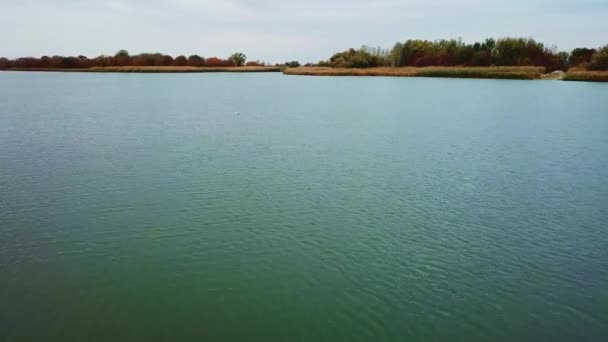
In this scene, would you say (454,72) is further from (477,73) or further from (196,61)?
(196,61)

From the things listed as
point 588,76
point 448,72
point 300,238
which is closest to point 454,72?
point 448,72

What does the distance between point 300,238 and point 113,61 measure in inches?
5681

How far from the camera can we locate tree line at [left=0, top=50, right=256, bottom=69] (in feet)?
452

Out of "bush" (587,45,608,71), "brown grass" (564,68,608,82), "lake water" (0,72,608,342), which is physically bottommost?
"lake water" (0,72,608,342)

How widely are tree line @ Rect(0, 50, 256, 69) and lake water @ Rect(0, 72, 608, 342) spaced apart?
121 m

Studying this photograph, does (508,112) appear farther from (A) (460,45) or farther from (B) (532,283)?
(A) (460,45)

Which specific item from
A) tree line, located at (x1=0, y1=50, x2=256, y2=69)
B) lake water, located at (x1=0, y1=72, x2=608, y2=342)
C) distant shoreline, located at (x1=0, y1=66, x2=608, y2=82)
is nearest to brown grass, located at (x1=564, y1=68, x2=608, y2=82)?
distant shoreline, located at (x1=0, y1=66, x2=608, y2=82)

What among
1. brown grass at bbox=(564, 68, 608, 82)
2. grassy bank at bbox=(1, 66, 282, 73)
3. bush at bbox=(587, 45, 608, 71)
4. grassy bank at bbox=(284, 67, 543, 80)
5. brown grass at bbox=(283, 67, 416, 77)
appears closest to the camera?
brown grass at bbox=(564, 68, 608, 82)

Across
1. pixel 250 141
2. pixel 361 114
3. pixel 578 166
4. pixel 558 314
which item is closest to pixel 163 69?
pixel 361 114

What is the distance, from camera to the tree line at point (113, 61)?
13788 centimetres

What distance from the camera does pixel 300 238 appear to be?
39.1 ft

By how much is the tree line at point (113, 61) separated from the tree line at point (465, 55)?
40.2 metres

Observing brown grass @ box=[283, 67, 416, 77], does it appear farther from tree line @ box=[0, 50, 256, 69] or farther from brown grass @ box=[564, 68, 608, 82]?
tree line @ box=[0, 50, 256, 69]

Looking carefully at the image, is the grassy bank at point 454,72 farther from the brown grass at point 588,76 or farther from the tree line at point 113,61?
the tree line at point 113,61
